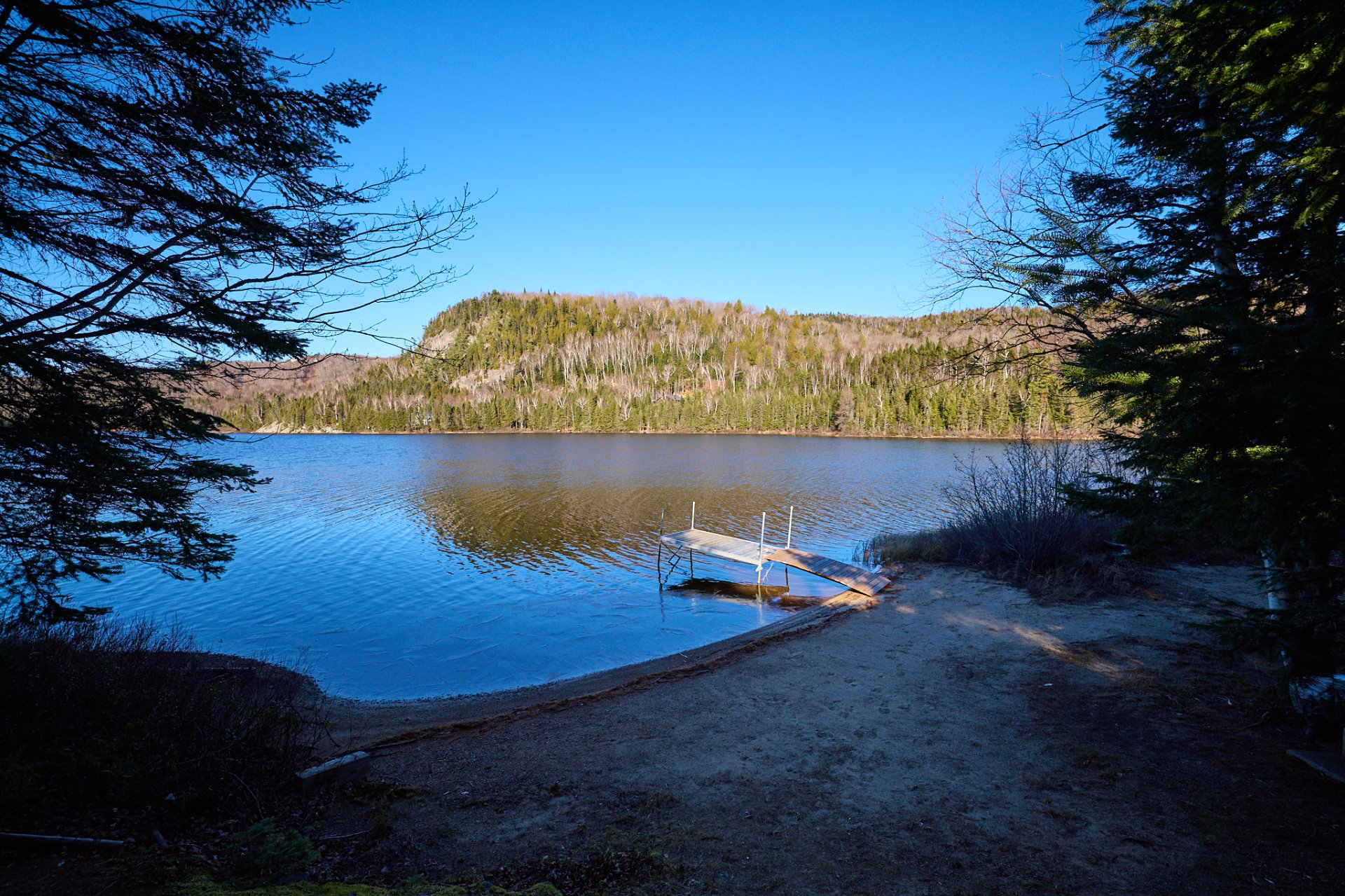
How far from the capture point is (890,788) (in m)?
5.39

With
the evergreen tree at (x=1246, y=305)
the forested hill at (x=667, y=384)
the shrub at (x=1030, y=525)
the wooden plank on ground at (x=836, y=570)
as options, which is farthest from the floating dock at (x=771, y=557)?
the forested hill at (x=667, y=384)

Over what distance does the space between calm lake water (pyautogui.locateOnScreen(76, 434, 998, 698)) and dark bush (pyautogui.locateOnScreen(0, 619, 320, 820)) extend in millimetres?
2575

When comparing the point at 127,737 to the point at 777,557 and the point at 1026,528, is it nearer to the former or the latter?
the point at 777,557

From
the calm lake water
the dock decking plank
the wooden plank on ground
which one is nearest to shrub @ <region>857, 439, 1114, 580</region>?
the wooden plank on ground

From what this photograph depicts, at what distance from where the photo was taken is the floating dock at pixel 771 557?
48.4 feet

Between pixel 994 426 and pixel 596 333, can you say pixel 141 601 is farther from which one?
pixel 596 333

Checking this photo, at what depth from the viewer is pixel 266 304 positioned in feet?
16.8

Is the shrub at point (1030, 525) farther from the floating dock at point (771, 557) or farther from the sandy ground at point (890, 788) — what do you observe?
the sandy ground at point (890, 788)

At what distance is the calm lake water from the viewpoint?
12.2m

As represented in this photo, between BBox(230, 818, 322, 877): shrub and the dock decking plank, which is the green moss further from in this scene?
the dock decking plank

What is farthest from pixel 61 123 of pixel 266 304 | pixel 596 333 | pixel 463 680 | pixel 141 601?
pixel 596 333

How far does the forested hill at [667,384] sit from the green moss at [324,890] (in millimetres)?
68100

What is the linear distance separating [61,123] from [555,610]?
39.7 feet

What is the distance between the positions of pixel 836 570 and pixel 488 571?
974 cm
